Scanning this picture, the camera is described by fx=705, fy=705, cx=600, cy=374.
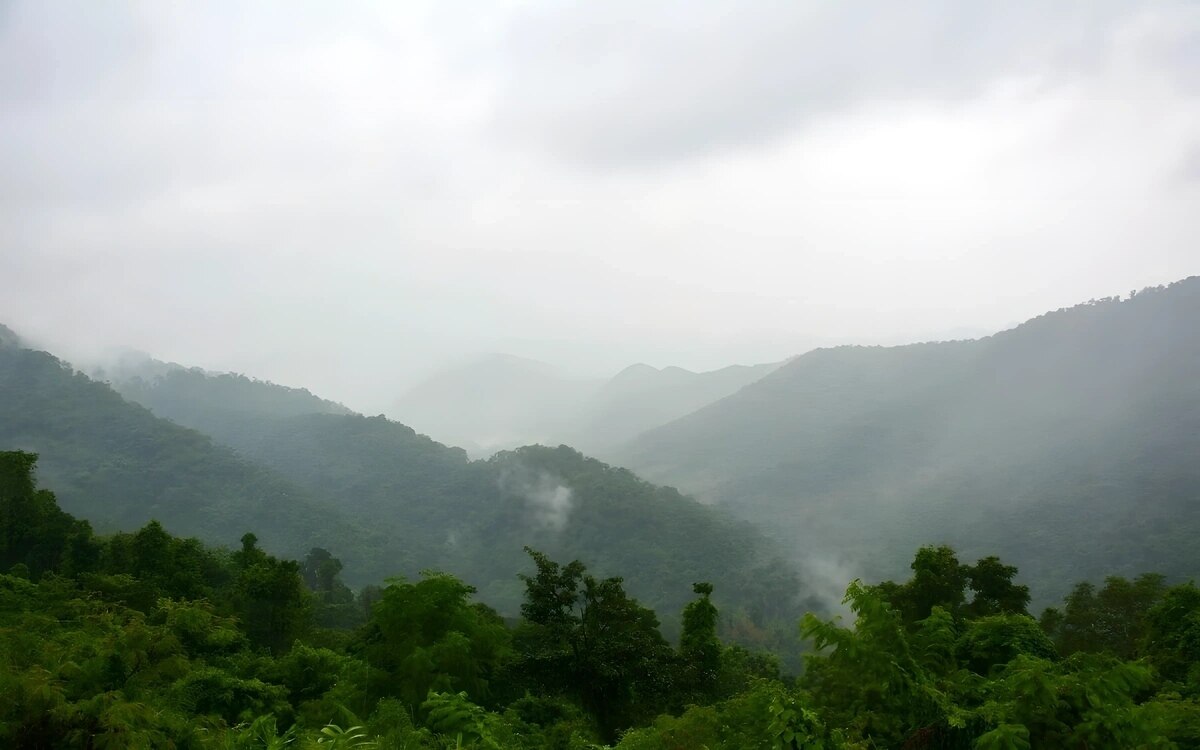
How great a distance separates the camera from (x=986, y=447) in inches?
5246

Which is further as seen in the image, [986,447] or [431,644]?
[986,447]

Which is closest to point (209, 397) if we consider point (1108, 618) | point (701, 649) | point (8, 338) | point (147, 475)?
point (8, 338)

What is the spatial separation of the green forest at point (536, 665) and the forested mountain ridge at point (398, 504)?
42.6 m

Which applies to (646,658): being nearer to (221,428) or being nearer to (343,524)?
(343,524)

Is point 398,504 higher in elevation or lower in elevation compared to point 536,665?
higher

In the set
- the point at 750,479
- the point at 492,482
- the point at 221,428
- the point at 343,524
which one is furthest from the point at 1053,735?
the point at 221,428

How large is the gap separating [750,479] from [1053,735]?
466 ft

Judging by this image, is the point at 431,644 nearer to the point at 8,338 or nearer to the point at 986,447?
the point at 8,338

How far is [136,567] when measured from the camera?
27.2 meters

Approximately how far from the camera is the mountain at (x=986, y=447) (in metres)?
92.4

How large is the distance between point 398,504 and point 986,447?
10704 cm

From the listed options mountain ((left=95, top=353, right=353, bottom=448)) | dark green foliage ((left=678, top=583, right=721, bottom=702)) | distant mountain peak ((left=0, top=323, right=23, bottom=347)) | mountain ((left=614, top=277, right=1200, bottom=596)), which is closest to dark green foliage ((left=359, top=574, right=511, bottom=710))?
dark green foliage ((left=678, top=583, right=721, bottom=702))

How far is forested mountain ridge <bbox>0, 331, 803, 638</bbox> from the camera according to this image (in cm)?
7819

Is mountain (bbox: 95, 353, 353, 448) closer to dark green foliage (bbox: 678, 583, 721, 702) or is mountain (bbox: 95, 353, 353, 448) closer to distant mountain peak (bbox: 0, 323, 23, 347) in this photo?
distant mountain peak (bbox: 0, 323, 23, 347)
